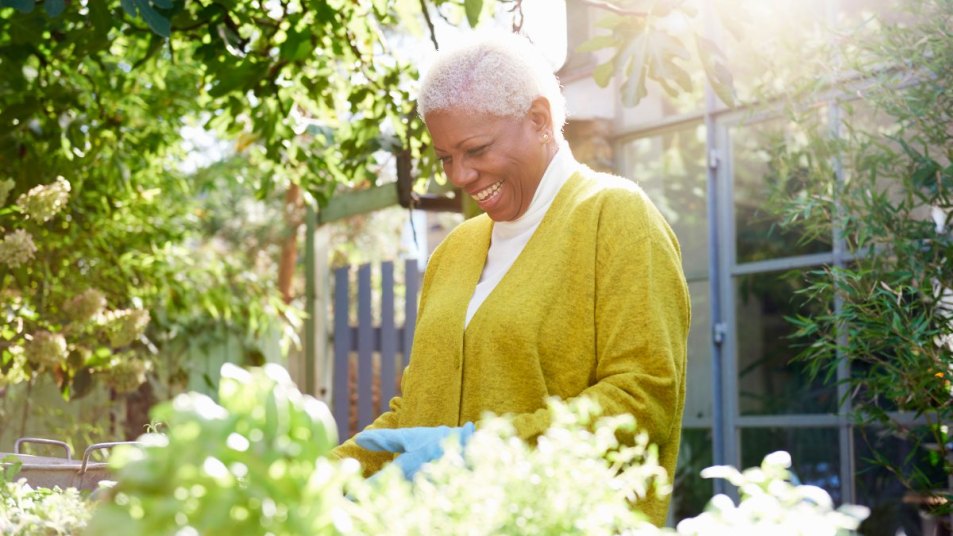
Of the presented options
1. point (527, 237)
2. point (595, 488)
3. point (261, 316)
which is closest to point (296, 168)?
point (261, 316)

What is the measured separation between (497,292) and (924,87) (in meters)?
2.14

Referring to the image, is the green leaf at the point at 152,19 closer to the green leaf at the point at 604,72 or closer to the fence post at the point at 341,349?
the green leaf at the point at 604,72

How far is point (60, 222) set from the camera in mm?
4820

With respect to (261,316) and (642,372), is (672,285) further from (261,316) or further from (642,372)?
(261,316)

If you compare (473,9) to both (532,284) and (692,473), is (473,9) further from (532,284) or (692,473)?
(692,473)

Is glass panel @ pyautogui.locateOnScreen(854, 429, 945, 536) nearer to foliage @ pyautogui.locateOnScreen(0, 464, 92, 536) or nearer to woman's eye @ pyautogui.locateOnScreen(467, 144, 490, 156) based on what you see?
woman's eye @ pyautogui.locateOnScreen(467, 144, 490, 156)

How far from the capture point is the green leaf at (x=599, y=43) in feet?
9.86

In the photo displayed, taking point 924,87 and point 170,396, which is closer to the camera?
point 924,87

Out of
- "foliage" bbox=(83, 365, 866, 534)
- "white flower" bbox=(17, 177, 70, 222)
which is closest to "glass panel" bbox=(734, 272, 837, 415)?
"white flower" bbox=(17, 177, 70, 222)

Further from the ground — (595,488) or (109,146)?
(109,146)

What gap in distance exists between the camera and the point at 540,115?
1971 mm

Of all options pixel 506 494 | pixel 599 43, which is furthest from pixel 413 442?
pixel 599 43

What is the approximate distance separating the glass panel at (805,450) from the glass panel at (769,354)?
10 centimetres

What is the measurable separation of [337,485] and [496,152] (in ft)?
4.27
